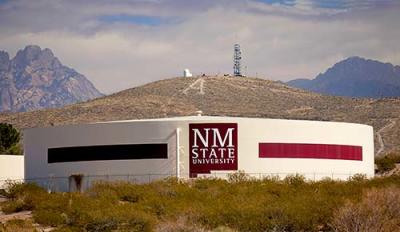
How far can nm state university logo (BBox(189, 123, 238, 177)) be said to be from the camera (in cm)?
7606

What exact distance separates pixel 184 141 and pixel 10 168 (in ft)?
97.8

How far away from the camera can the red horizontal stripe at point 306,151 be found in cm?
7744

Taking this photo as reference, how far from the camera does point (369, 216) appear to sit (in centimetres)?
5266

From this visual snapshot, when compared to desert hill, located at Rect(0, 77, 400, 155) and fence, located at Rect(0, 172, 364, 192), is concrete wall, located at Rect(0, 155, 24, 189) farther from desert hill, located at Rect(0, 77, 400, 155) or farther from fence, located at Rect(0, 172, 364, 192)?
desert hill, located at Rect(0, 77, 400, 155)

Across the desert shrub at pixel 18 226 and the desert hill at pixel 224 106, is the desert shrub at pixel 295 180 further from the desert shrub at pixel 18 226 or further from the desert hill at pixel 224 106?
the desert hill at pixel 224 106

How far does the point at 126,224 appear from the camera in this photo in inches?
2169

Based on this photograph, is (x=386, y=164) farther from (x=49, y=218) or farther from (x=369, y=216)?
(x=49, y=218)

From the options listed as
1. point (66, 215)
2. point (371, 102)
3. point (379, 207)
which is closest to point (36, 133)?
point (66, 215)

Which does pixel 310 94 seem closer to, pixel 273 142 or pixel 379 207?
pixel 273 142

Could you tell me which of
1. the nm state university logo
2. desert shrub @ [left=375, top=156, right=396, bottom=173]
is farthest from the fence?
desert shrub @ [left=375, top=156, right=396, bottom=173]

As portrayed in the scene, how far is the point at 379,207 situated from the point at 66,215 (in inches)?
726

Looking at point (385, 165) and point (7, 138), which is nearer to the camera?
point (385, 165)

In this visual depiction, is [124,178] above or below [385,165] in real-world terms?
below

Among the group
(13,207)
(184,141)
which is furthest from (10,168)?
(13,207)
